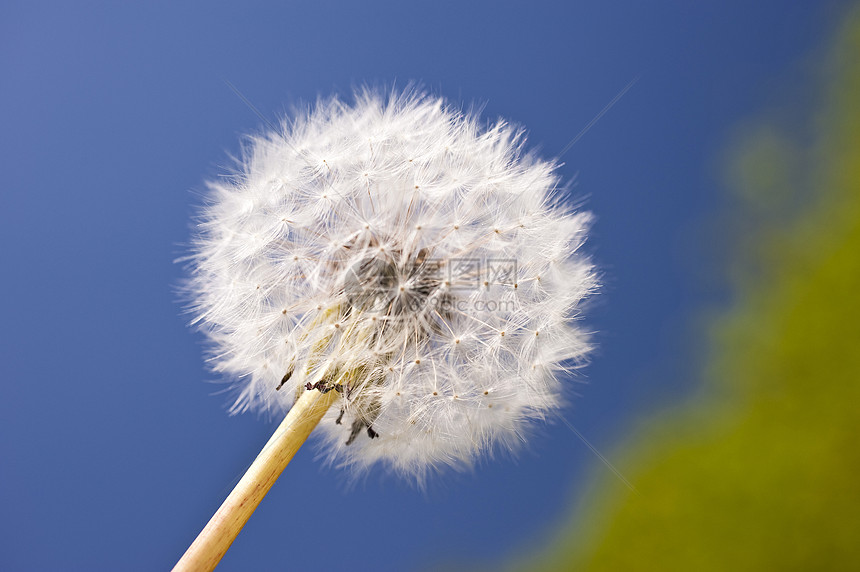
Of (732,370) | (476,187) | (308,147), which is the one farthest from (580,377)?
(732,370)

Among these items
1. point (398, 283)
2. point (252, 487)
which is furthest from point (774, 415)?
point (252, 487)

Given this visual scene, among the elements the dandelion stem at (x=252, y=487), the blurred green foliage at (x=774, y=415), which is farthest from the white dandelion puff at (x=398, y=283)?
the blurred green foliage at (x=774, y=415)

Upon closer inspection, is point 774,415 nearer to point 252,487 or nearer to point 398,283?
point 398,283

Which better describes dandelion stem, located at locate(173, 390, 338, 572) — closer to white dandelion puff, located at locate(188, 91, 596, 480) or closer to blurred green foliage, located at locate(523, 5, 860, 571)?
white dandelion puff, located at locate(188, 91, 596, 480)

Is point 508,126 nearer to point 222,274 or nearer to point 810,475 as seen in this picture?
point 222,274

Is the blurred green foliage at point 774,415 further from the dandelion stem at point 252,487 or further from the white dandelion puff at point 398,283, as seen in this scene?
the dandelion stem at point 252,487

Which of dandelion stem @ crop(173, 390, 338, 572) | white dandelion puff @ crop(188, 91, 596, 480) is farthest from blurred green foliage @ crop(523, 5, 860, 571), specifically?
dandelion stem @ crop(173, 390, 338, 572)
